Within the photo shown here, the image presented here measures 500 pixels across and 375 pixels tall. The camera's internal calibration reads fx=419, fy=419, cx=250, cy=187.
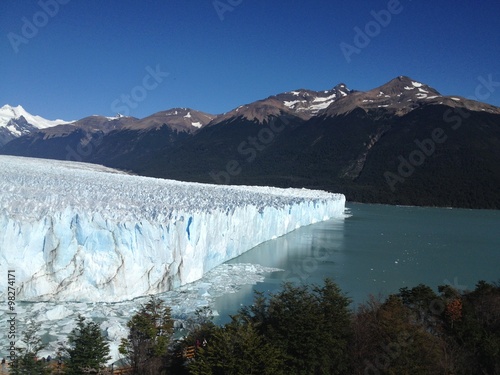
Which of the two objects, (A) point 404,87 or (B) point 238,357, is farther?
(A) point 404,87

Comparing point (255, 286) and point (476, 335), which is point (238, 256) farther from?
point (476, 335)

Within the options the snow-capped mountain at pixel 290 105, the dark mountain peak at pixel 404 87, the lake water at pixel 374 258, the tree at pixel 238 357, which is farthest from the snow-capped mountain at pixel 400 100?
the tree at pixel 238 357

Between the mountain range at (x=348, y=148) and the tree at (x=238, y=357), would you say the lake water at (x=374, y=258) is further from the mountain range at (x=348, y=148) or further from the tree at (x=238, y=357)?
the mountain range at (x=348, y=148)

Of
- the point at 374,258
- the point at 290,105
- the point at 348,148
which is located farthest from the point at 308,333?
the point at 290,105

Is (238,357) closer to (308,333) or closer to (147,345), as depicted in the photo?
(308,333)

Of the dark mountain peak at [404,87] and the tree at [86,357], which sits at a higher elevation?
the dark mountain peak at [404,87]

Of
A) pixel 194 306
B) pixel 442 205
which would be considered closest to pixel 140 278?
pixel 194 306
